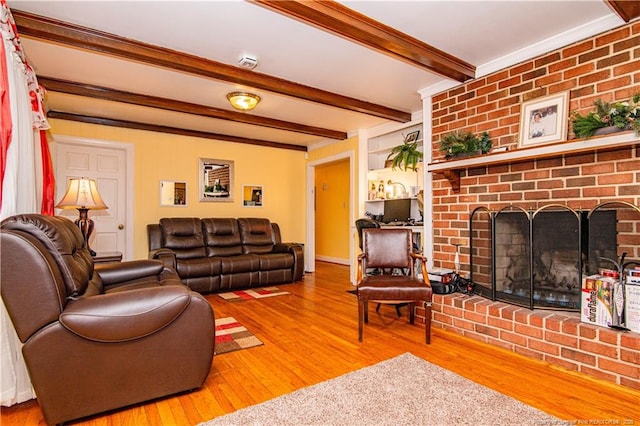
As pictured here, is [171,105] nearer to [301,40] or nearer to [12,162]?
[301,40]

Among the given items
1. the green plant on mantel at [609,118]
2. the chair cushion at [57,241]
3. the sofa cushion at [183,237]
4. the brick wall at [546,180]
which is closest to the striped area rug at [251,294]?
the sofa cushion at [183,237]

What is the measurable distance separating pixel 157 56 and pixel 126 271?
5.60 feet

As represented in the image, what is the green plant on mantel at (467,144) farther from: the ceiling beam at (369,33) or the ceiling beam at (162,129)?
the ceiling beam at (162,129)

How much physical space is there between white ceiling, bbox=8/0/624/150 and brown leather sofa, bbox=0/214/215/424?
4.90 ft

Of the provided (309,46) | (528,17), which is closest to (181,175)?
(309,46)

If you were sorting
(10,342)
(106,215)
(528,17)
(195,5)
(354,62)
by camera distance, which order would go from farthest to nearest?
(106,215)
(354,62)
(528,17)
(195,5)
(10,342)

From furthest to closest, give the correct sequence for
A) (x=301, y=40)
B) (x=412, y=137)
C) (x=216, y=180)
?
(x=216, y=180), (x=412, y=137), (x=301, y=40)

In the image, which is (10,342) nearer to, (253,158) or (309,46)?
(309,46)

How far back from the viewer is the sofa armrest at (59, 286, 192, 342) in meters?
1.58

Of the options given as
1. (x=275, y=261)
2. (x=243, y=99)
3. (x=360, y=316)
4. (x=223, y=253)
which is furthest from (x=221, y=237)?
(x=360, y=316)

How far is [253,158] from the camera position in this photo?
587 centimetres

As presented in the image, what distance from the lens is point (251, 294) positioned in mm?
4383

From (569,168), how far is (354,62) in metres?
1.88

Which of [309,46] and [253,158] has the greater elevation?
[309,46]
